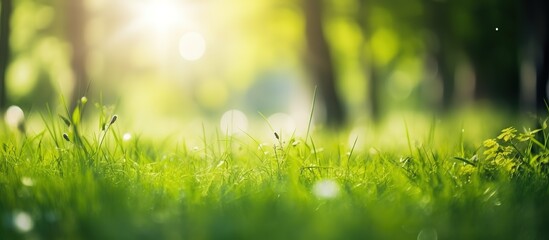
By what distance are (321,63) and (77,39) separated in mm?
5508

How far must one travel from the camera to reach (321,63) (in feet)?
51.9

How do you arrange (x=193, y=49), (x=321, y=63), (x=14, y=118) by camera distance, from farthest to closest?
(x=193, y=49)
(x=321, y=63)
(x=14, y=118)

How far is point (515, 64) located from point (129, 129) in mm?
15180

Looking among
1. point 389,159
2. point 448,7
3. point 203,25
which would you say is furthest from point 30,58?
point 389,159

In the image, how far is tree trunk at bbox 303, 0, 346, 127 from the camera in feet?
50.7

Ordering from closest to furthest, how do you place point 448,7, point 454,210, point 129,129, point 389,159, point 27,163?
point 454,210 → point 27,163 → point 389,159 → point 129,129 → point 448,7

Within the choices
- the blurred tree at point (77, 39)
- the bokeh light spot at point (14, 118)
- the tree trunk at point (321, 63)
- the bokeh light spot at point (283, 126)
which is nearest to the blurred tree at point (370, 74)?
the tree trunk at point (321, 63)

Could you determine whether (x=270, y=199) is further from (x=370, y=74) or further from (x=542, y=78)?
(x=370, y=74)

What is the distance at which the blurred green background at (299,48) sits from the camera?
14.1 m

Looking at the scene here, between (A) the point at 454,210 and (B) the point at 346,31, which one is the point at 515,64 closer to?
(B) the point at 346,31

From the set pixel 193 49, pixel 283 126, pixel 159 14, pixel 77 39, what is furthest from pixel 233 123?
pixel 193 49

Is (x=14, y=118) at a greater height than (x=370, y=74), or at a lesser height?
greater

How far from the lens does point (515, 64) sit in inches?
706

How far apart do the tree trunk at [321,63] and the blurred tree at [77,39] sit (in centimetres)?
496
